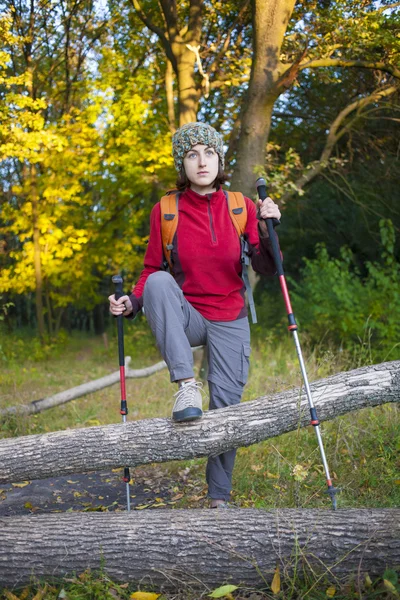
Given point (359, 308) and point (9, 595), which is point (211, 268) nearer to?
point (9, 595)

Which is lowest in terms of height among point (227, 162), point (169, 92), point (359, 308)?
point (359, 308)

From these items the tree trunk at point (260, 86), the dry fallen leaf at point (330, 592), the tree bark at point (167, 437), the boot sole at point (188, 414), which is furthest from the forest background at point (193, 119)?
the dry fallen leaf at point (330, 592)

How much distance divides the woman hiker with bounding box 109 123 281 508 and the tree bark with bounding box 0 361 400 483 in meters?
0.35

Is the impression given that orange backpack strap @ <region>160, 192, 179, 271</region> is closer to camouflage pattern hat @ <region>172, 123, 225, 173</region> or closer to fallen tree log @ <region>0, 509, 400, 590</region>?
camouflage pattern hat @ <region>172, 123, 225, 173</region>

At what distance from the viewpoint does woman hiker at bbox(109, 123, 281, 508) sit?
3.77 m

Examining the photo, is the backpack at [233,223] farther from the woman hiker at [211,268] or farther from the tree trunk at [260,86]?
the tree trunk at [260,86]

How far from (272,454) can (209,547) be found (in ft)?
7.14

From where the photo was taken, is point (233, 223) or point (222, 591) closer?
point (222, 591)

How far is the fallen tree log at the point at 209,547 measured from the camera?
2.96 m

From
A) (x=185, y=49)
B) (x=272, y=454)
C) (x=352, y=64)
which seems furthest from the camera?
(x=185, y=49)

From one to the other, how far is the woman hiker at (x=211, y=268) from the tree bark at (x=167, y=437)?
347mm

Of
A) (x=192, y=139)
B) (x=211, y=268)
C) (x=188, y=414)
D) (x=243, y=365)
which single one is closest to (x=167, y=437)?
(x=188, y=414)

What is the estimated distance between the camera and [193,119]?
903 cm

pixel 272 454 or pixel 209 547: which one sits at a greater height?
pixel 209 547
